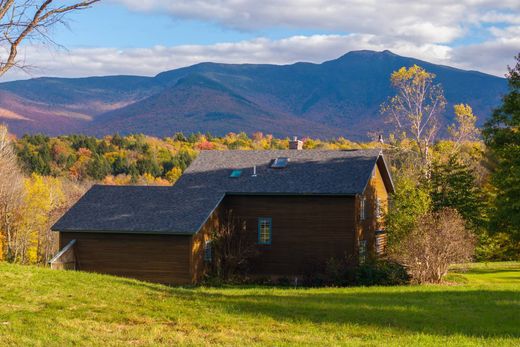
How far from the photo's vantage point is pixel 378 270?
3027 cm

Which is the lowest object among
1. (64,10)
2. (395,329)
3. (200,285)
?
(200,285)

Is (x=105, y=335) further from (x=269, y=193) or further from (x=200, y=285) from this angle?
(x=269, y=193)

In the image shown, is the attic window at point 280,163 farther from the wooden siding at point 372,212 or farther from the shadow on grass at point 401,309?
the shadow on grass at point 401,309

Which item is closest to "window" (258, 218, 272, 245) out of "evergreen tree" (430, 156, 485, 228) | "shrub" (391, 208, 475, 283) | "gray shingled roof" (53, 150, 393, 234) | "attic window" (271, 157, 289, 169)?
"gray shingled roof" (53, 150, 393, 234)

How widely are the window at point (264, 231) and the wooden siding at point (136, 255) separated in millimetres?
4677

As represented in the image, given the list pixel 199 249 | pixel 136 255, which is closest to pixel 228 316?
pixel 199 249

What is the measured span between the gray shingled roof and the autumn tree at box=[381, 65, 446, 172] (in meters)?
14.6

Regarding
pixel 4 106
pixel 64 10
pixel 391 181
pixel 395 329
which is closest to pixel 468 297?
pixel 395 329

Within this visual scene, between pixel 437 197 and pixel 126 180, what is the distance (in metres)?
55.5

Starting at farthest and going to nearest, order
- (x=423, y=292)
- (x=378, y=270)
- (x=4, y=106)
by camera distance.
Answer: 1. (x=4, y=106)
2. (x=378, y=270)
3. (x=423, y=292)

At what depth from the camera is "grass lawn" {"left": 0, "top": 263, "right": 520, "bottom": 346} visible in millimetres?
14383

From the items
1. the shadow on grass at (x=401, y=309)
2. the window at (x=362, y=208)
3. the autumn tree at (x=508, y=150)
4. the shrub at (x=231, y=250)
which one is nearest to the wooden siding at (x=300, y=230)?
the shrub at (x=231, y=250)

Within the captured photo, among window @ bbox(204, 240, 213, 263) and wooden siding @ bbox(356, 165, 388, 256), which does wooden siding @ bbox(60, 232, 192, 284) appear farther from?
wooden siding @ bbox(356, 165, 388, 256)

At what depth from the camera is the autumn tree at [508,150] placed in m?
32.9
